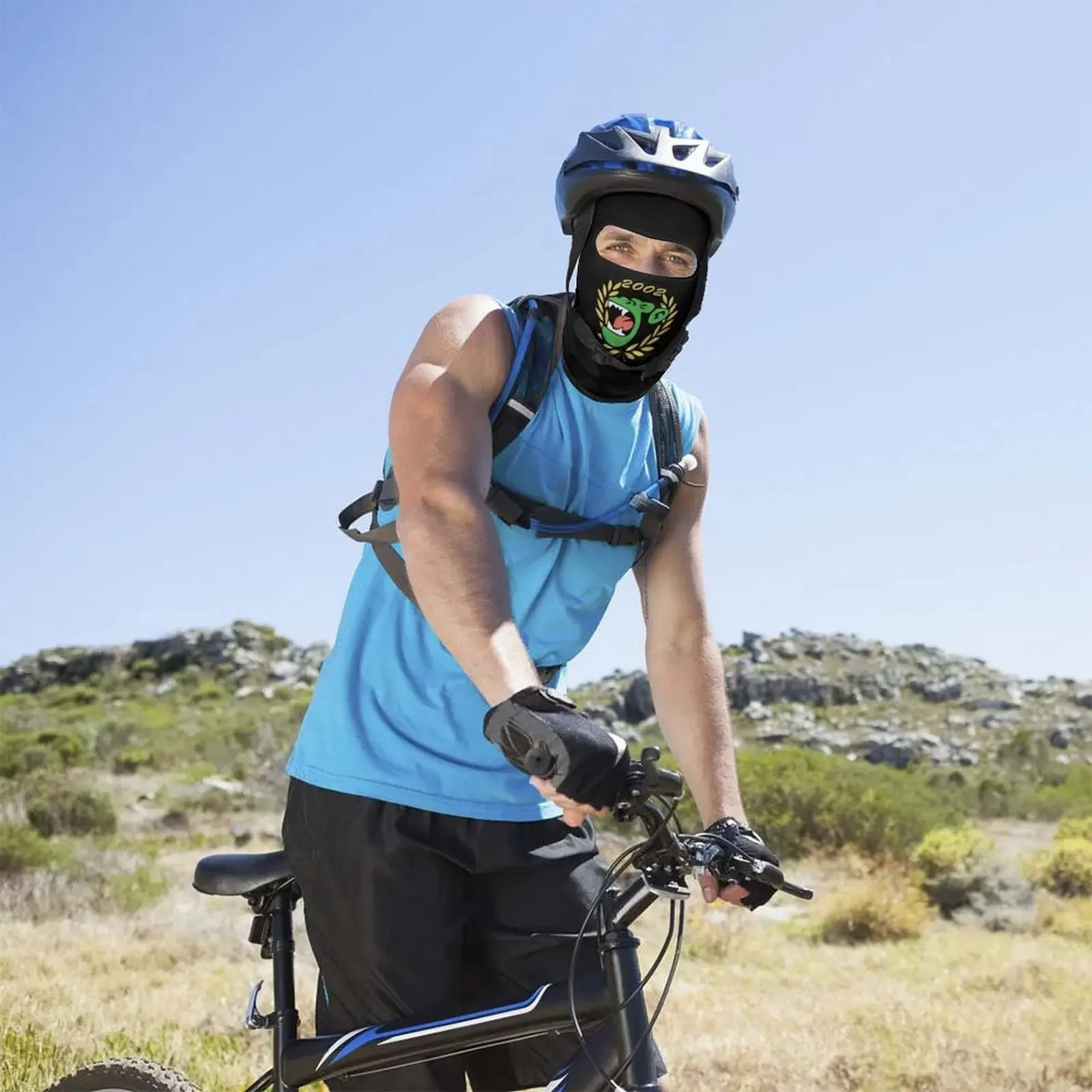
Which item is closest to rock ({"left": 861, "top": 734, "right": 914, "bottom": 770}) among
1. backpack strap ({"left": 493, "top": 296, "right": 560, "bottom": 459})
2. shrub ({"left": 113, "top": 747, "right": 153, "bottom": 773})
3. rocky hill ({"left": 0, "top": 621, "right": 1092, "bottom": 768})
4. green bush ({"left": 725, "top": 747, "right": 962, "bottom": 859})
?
rocky hill ({"left": 0, "top": 621, "right": 1092, "bottom": 768})

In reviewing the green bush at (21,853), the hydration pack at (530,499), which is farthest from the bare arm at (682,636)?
the green bush at (21,853)

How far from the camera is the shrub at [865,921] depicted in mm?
11539

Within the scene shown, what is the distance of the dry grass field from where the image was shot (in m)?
5.89

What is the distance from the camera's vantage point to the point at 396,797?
100 inches

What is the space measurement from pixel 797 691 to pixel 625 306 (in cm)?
5652

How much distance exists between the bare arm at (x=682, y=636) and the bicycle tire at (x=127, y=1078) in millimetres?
1457

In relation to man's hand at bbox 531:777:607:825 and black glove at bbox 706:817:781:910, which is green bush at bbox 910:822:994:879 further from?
man's hand at bbox 531:777:607:825

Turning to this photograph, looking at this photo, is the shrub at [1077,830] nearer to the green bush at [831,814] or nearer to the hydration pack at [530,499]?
the green bush at [831,814]

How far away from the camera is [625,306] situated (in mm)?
2717

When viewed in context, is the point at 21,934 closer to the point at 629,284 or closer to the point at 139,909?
the point at 139,909

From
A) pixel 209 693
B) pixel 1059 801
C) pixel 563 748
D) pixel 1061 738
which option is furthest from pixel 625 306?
pixel 1061 738

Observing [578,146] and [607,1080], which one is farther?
[578,146]

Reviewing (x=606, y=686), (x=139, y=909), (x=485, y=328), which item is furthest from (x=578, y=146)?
(x=606, y=686)

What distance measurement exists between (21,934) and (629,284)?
8.10 meters
